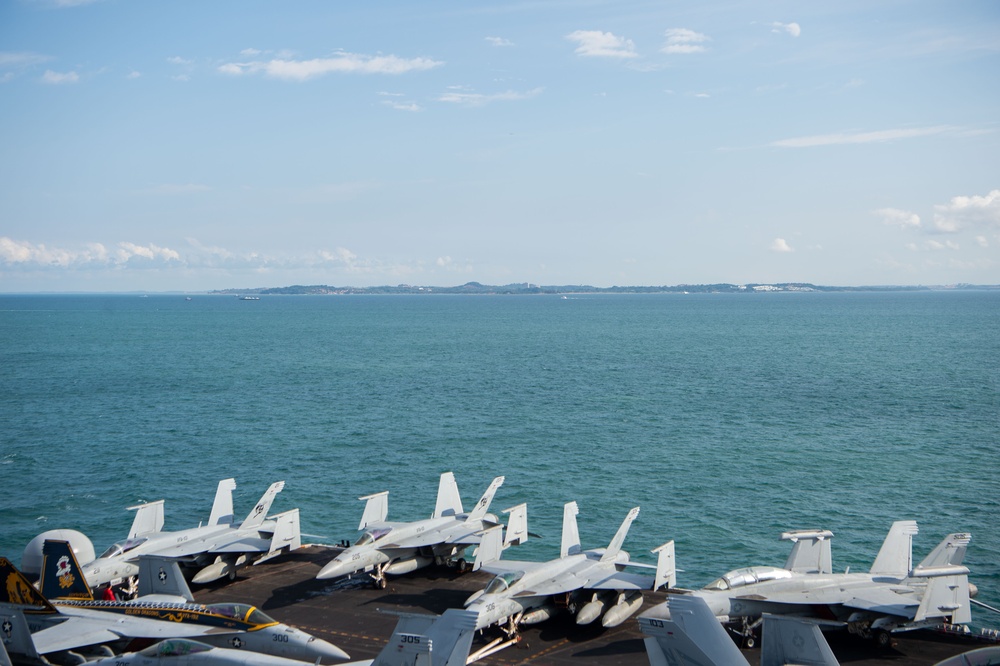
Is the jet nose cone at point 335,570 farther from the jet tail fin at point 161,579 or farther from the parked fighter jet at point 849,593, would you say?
the parked fighter jet at point 849,593

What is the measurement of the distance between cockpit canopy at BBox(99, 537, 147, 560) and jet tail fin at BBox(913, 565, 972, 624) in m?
38.0

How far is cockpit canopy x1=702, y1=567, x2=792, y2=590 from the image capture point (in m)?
37.0

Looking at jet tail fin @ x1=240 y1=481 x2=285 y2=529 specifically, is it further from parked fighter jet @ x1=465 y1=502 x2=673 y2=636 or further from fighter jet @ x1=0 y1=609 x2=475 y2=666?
fighter jet @ x1=0 y1=609 x2=475 y2=666

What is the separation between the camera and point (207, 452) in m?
86.0

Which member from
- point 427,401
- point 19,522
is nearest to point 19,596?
point 19,522

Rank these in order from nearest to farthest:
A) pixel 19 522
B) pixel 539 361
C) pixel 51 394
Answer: pixel 19 522
pixel 51 394
pixel 539 361

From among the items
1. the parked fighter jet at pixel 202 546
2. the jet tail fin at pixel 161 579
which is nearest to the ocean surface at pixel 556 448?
the parked fighter jet at pixel 202 546

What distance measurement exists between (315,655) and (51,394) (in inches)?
4338

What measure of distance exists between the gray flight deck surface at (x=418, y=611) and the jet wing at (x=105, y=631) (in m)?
5.77

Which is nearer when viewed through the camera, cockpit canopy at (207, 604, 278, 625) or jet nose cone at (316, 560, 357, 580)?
cockpit canopy at (207, 604, 278, 625)

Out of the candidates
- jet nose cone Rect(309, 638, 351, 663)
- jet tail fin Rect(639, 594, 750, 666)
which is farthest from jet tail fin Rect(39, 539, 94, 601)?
jet tail fin Rect(639, 594, 750, 666)

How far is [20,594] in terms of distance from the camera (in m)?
34.3

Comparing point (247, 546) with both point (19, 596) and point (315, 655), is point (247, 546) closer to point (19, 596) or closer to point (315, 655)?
point (19, 596)

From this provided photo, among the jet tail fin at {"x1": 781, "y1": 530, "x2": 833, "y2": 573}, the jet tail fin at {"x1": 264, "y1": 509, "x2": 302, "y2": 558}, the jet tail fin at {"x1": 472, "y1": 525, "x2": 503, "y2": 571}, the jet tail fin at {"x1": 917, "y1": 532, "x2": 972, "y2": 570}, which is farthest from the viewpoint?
the jet tail fin at {"x1": 264, "y1": 509, "x2": 302, "y2": 558}
